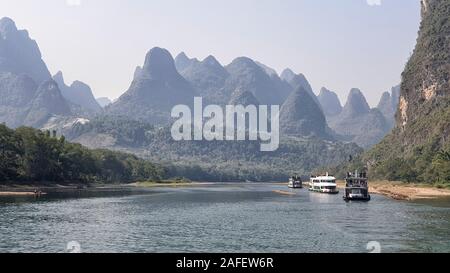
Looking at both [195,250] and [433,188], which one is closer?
[195,250]

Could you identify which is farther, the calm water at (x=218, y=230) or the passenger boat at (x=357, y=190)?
the passenger boat at (x=357, y=190)

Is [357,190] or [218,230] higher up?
[357,190]

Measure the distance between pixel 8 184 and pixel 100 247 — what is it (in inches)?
4548

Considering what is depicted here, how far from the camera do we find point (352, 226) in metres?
76.9

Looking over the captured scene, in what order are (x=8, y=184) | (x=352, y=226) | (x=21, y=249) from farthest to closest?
1. (x=8, y=184)
2. (x=352, y=226)
3. (x=21, y=249)

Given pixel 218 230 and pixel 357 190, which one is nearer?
pixel 218 230

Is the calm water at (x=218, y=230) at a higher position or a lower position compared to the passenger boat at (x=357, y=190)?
lower

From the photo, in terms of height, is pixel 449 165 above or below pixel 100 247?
above

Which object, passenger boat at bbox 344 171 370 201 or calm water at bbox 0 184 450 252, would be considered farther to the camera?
passenger boat at bbox 344 171 370 201

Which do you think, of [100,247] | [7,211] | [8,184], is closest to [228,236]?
[100,247]

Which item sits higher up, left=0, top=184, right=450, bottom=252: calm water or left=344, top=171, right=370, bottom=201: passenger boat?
left=344, top=171, right=370, bottom=201: passenger boat

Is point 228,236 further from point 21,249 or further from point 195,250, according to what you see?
point 21,249
